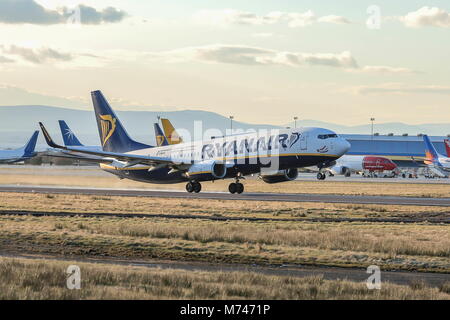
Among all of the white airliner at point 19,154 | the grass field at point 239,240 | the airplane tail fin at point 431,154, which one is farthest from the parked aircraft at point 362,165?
the grass field at point 239,240

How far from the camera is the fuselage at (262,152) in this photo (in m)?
56.4

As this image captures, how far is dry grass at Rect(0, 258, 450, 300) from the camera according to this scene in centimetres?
1855

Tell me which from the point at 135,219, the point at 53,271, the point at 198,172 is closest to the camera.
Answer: the point at 53,271

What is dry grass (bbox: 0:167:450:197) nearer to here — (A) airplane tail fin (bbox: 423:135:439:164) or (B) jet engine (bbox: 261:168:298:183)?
(B) jet engine (bbox: 261:168:298:183)

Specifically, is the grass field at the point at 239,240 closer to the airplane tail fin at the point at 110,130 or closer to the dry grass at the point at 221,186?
the airplane tail fin at the point at 110,130

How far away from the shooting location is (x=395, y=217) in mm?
47000

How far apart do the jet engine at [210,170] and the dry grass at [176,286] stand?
3581 centimetres

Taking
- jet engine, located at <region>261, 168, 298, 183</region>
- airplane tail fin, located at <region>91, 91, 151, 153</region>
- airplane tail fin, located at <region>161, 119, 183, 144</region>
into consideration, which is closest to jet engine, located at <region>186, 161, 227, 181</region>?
jet engine, located at <region>261, 168, 298, 183</region>

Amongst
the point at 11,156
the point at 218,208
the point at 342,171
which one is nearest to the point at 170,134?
the point at 218,208

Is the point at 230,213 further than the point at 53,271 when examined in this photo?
Yes
